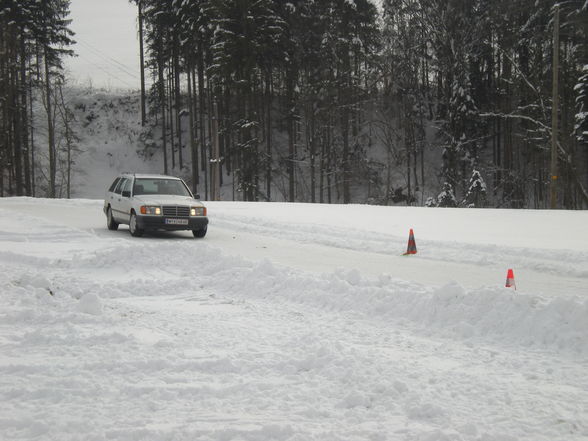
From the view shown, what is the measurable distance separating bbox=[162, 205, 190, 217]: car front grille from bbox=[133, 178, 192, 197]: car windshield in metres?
1.25

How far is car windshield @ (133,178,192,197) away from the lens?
1545 centimetres

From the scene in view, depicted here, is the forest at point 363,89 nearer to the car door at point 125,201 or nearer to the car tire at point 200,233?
the car door at point 125,201

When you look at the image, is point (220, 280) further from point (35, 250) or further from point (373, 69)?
point (373, 69)

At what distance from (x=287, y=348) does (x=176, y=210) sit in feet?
32.3

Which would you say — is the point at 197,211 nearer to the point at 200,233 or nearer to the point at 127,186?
the point at 200,233

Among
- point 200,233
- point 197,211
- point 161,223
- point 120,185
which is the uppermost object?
point 120,185

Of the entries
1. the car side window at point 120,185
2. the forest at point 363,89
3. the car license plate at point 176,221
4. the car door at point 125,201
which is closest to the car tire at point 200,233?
the car license plate at point 176,221

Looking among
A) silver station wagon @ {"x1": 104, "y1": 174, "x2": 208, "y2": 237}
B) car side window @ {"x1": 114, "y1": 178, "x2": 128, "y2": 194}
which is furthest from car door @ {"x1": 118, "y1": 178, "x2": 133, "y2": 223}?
car side window @ {"x1": 114, "y1": 178, "x2": 128, "y2": 194}

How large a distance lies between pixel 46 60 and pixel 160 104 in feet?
45.7

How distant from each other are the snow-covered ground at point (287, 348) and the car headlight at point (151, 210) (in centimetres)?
332

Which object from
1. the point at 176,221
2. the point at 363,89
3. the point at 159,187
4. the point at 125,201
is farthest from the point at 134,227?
the point at 363,89

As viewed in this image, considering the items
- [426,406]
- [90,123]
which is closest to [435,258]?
[426,406]

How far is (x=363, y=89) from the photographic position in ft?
140

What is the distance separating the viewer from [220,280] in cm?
894
